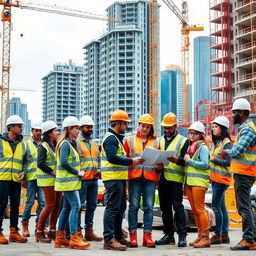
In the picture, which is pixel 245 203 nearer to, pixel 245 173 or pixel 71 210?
pixel 245 173

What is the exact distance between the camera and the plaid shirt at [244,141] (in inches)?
285

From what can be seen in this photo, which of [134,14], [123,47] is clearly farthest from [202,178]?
[134,14]

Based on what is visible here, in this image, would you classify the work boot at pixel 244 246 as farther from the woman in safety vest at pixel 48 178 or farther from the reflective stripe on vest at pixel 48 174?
the reflective stripe on vest at pixel 48 174

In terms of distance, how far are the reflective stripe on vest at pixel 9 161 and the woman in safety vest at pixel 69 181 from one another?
40.5 inches

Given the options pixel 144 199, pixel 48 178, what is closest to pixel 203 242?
pixel 144 199

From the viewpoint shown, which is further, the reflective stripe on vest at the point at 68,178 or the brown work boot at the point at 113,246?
the reflective stripe on vest at the point at 68,178

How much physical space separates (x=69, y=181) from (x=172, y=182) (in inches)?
65.3

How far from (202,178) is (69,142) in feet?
7.20

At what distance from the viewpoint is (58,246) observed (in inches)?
296

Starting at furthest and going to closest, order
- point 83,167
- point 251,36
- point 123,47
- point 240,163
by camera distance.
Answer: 1. point 123,47
2. point 251,36
3. point 83,167
4. point 240,163

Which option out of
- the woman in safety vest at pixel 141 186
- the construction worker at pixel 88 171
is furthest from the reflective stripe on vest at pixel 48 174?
the woman in safety vest at pixel 141 186

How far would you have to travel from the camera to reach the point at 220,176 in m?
7.96

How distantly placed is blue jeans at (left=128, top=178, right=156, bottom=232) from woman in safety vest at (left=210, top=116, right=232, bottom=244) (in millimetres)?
1109

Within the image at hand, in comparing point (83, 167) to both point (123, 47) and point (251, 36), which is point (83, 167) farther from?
point (123, 47)
